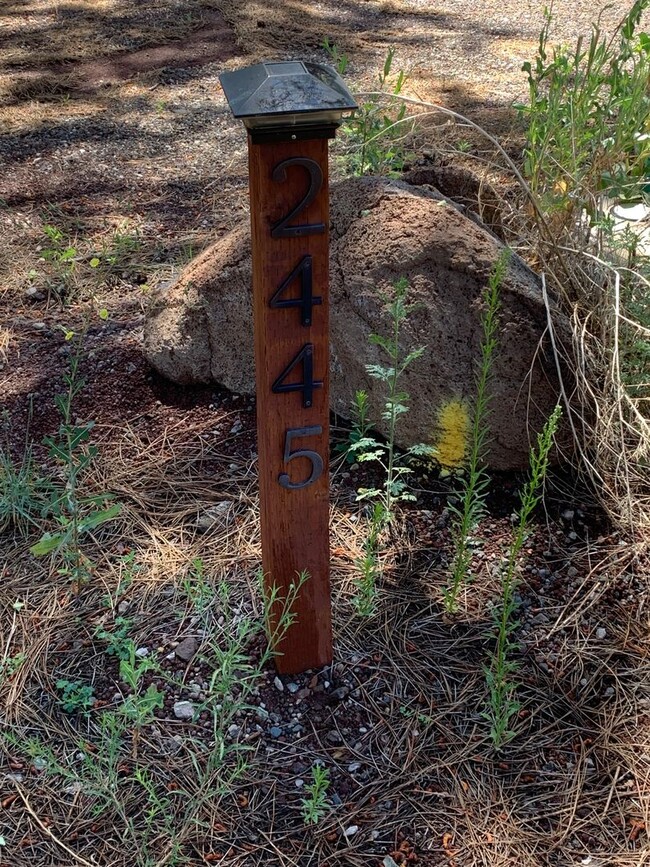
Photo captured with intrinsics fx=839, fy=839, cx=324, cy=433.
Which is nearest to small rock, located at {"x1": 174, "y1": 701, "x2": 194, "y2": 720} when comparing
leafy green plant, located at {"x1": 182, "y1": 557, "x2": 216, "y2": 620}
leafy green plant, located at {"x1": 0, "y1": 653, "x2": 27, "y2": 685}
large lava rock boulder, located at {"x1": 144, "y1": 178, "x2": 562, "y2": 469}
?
leafy green plant, located at {"x1": 182, "y1": 557, "x2": 216, "y2": 620}

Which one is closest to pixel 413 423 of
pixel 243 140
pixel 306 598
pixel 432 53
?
pixel 306 598

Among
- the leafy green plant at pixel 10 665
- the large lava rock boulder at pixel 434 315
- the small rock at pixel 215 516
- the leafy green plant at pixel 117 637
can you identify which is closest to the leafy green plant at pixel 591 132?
the large lava rock boulder at pixel 434 315

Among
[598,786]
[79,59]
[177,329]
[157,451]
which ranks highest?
[79,59]

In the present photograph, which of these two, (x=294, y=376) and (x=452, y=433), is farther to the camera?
(x=452, y=433)

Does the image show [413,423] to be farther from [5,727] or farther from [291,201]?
[5,727]

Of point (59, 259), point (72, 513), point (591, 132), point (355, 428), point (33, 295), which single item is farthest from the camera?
point (59, 259)

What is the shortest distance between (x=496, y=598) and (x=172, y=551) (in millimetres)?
972

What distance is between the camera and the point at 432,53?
6.46 meters

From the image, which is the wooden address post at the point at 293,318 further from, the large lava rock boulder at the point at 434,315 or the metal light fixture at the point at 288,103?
the large lava rock boulder at the point at 434,315

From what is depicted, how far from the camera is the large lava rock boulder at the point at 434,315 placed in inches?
103

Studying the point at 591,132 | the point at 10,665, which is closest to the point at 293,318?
the point at 10,665

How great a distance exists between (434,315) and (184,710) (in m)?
1.39

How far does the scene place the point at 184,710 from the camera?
6.91ft

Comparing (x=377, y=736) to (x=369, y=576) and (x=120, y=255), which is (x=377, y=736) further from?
(x=120, y=255)
